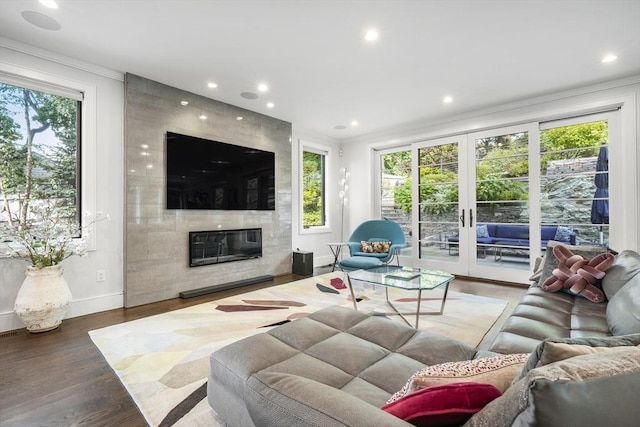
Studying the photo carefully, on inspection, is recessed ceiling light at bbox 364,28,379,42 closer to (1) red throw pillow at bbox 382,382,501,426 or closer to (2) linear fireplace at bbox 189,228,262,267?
(1) red throw pillow at bbox 382,382,501,426

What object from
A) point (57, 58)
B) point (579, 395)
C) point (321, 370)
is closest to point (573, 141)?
point (321, 370)

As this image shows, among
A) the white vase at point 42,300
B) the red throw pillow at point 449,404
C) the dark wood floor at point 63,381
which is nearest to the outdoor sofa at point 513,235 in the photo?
the dark wood floor at point 63,381

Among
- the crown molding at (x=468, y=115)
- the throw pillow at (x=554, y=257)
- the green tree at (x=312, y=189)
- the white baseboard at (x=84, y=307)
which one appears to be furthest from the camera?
the green tree at (x=312, y=189)

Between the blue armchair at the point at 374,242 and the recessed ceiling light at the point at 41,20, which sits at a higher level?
the recessed ceiling light at the point at 41,20

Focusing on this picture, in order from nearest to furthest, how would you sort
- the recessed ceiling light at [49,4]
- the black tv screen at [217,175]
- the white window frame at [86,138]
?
the recessed ceiling light at [49,4], the white window frame at [86,138], the black tv screen at [217,175]

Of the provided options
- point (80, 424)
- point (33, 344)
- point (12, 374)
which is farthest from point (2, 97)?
point (80, 424)

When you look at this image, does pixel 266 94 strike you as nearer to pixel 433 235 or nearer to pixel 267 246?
pixel 267 246

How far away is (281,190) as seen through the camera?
5.30 metres

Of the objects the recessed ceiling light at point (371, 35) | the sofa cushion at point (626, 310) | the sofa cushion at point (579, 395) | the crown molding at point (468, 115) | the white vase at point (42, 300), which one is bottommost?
the white vase at point (42, 300)

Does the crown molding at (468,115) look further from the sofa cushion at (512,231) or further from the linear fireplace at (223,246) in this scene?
the linear fireplace at (223,246)

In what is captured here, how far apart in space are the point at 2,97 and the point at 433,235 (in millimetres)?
5892

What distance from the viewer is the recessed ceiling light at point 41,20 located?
2.49 meters

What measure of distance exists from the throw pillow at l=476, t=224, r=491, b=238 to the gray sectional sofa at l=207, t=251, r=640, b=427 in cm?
241

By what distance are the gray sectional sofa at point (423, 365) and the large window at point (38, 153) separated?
2893 millimetres
